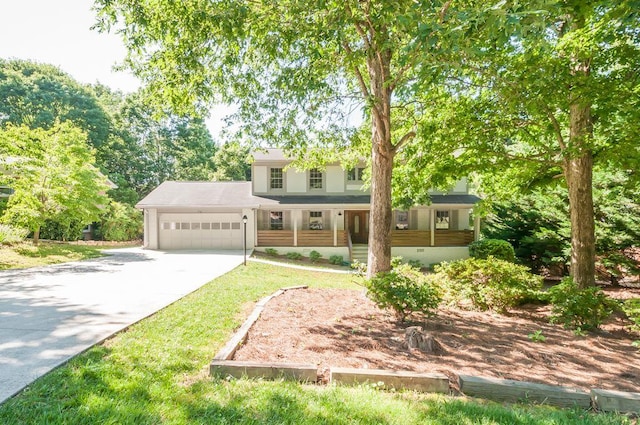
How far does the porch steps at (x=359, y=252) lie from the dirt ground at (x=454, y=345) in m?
12.2

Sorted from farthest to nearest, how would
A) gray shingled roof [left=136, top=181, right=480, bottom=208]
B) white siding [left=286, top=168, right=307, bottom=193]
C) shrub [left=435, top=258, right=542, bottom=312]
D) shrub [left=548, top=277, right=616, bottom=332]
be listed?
white siding [left=286, top=168, right=307, bottom=193] → gray shingled roof [left=136, top=181, right=480, bottom=208] → shrub [left=435, top=258, right=542, bottom=312] → shrub [left=548, top=277, right=616, bottom=332]

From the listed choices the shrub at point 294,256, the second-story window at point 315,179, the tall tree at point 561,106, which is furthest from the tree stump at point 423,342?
the second-story window at point 315,179

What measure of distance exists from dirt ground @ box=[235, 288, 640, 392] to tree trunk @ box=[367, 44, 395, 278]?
3.50ft

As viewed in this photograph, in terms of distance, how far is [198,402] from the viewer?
300cm

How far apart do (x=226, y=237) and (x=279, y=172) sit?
5089 mm

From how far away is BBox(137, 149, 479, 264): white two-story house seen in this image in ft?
64.7

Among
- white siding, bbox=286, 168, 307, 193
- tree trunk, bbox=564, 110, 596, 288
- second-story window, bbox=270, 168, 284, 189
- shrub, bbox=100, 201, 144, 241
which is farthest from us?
shrub, bbox=100, 201, 144, 241

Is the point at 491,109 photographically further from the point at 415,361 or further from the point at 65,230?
the point at 65,230

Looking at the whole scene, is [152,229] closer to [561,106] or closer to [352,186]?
[352,186]

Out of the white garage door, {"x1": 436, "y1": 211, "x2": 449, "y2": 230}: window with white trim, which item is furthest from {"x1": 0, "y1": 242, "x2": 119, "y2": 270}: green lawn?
{"x1": 436, "y1": 211, "x2": 449, "y2": 230}: window with white trim

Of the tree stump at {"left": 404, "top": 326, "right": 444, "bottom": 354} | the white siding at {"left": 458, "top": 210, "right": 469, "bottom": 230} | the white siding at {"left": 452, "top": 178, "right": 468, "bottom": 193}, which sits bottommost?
the tree stump at {"left": 404, "top": 326, "right": 444, "bottom": 354}

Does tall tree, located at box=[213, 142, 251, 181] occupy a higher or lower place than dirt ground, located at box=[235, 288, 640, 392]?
higher

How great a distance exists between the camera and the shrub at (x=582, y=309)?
5824mm

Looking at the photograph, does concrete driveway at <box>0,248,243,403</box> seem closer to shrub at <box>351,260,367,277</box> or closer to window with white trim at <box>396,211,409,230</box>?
shrub at <box>351,260,367,277</box>
